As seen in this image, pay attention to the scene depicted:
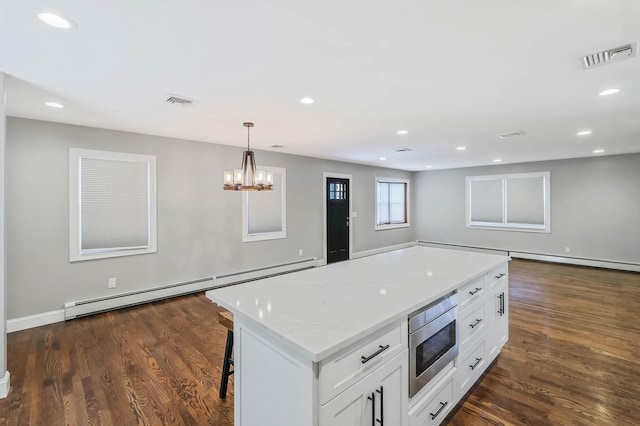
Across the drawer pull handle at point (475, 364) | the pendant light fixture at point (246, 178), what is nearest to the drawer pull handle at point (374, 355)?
the drawer pull handle at point (475, 364)

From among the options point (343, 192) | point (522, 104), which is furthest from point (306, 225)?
point (522, 104)

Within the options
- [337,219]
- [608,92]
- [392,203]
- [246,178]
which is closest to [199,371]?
[246,178]

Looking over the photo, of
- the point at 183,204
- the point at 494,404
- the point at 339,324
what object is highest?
the point at 183,204

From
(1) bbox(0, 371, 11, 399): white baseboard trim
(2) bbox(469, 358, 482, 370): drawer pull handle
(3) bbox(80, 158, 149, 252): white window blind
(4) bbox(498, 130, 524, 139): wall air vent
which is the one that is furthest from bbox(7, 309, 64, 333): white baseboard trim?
(4) bbox(498, 130, 524, 139): wall air vent

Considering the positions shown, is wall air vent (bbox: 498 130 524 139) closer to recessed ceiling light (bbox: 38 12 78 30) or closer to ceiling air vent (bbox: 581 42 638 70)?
ceiling air vent (bbox: 581 42 638 70)

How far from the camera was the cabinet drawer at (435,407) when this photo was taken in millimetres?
1624

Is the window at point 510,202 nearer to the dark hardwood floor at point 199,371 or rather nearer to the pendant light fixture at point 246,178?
the dark hardwood floor at point 199,371

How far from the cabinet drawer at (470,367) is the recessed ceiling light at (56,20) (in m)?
3.13

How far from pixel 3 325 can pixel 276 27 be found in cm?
296

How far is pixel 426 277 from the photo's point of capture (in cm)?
205

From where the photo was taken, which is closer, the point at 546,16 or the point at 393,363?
the point at 393,363

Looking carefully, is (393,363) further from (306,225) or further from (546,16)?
(306,225)

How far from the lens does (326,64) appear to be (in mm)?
2098

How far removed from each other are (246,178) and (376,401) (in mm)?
2881
